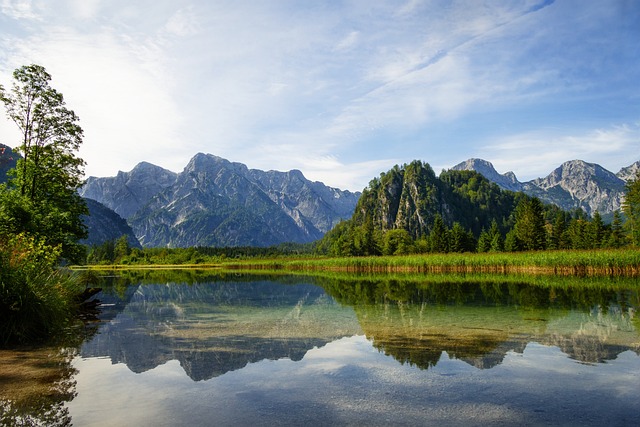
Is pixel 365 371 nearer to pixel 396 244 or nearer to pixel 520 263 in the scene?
pixel 520 263

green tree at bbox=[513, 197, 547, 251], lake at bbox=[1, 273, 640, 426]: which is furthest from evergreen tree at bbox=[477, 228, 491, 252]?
lake at bbox=[1, 273, 640, 426]

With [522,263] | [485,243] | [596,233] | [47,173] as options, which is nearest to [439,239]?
[485,243]

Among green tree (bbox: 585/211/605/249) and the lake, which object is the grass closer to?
the lake

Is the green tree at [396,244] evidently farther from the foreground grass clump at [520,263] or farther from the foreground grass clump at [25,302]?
the foreground grass clump at [25,302]

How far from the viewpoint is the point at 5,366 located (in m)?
11.0

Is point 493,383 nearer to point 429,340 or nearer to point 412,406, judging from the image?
point 412,406

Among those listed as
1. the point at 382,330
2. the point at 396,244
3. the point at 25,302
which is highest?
the point at 396,244

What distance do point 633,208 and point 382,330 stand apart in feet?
333

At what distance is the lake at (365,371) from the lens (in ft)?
25.0

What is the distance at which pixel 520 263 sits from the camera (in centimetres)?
5722

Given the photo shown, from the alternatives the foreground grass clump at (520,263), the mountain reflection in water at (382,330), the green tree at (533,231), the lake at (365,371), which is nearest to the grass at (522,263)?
the foreground grass clump at (520,263)

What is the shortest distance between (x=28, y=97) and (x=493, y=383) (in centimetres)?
3252

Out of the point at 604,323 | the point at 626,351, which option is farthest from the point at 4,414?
the point at 604,323

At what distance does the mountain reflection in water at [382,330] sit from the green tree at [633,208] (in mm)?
78068
